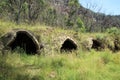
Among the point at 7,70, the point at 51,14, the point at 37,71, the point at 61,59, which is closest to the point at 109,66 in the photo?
the point at 61,59

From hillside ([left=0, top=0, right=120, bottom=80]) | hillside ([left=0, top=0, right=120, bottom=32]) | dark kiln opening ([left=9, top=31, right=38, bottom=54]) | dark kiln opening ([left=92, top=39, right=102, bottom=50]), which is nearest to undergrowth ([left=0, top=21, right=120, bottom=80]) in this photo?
hillside ([left=0, top=0, right=120, bottom=80])

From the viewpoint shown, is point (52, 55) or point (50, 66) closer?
point (50, 66)

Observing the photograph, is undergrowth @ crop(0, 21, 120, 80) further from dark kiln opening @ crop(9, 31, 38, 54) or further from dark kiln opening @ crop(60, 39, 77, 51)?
dark kiln opening @ crop(60, 39, 77, 51)

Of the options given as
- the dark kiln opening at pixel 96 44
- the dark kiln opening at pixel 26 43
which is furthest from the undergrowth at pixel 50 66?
the dark kiln opening at pixel 96 44

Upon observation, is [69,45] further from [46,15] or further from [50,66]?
[46,15]

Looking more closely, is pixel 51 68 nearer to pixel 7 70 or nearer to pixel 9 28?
pixel 7 70

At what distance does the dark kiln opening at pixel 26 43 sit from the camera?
56.1 feet

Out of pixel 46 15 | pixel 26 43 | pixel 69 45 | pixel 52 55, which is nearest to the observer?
pixel 52 55

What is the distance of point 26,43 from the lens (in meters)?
17.8

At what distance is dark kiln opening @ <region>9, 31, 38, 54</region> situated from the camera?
56.1 ft

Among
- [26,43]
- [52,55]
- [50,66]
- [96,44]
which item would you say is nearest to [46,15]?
[96,44]

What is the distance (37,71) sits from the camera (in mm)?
12711

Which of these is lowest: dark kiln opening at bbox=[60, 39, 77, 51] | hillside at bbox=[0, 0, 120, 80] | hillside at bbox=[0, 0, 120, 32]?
hillside at bbox=[0, 0, 120, 32]

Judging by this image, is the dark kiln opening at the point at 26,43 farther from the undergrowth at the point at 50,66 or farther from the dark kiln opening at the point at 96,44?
the dark kiln opening at the point at 96,44
